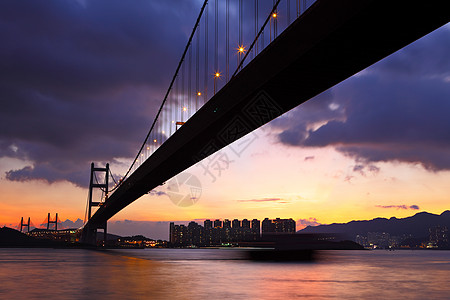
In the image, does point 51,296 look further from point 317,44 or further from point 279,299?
point 317,44

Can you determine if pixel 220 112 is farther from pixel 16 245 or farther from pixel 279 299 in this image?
pixel 16 245

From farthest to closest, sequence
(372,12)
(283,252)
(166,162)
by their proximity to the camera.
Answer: (283,252), (166,162), (372,12)

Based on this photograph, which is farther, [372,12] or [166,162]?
[166,162]

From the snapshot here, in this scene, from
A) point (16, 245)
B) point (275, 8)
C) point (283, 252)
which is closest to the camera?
point (275, 8)

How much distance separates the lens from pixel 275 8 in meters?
18.5

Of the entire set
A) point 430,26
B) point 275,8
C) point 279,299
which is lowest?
A: point 279,299

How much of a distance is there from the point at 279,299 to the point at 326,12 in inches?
277

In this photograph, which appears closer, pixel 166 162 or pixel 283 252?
pixel 166 162

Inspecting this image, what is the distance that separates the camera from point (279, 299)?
490 inches

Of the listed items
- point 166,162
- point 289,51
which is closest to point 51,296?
point 289,51

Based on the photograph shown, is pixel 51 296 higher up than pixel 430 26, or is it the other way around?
pixel 430 26

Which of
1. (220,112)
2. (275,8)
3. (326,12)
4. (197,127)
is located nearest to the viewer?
(326,12)

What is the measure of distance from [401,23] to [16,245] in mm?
134561

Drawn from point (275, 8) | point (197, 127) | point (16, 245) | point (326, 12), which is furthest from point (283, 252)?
point (16, 245)
